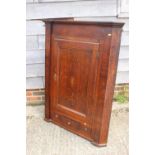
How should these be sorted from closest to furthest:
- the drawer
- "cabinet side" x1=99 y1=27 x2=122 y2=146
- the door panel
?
1. "cabinet side" x1=99 y1=27 x2=122 y2=146
2. the door panel
3. the drawer

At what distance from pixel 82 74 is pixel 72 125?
1.84ft

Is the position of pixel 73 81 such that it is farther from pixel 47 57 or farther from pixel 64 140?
pixel 64 140

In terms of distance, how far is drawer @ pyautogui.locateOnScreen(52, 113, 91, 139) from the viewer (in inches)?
103

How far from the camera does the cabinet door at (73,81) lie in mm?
2463

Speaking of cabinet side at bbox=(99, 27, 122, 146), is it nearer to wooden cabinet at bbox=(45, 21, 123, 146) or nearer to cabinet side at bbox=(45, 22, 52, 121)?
wooden cabinet at bbox=(45, 21, 123, 146)

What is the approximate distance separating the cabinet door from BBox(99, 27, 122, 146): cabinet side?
0.14 m

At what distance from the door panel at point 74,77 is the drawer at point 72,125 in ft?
0.14

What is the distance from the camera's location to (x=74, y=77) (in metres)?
2.62

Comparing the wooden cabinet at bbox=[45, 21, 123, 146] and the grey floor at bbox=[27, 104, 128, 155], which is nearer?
the wooden cabinet at bbox=[45, 21, 123, 146]

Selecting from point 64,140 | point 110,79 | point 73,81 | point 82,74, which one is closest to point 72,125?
point 64,140

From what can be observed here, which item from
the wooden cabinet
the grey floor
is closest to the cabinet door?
the wooden cabinet
